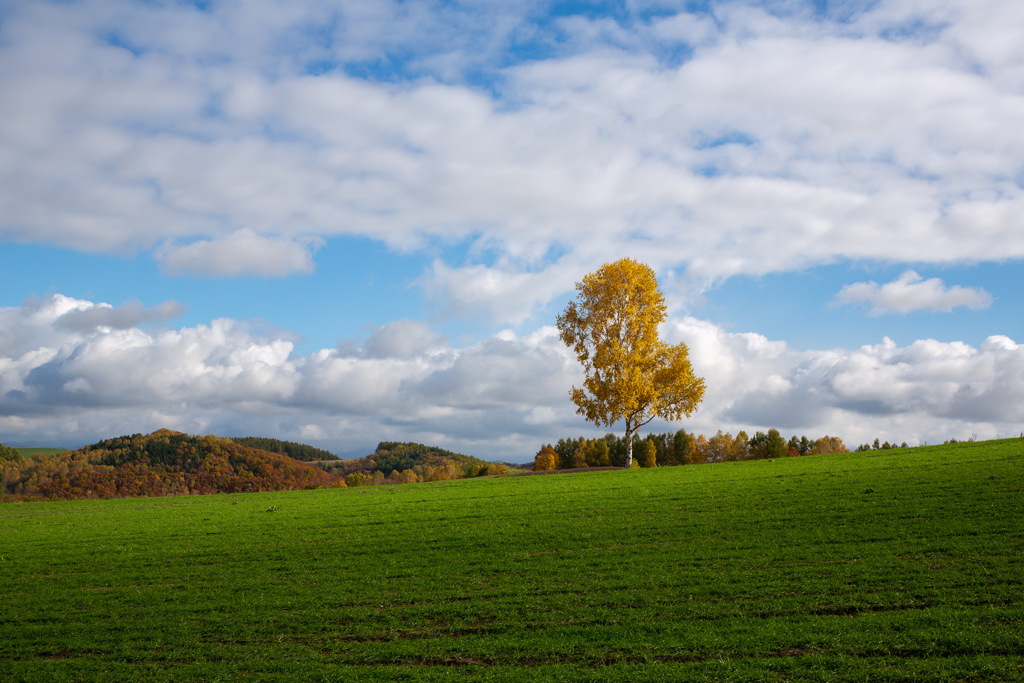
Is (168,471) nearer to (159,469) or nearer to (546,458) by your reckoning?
(159,469)

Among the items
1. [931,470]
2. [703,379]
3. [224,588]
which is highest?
[703,379]

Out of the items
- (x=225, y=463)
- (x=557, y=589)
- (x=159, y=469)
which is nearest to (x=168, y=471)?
(x=159, y=469)

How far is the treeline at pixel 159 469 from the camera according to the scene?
87.9 meters

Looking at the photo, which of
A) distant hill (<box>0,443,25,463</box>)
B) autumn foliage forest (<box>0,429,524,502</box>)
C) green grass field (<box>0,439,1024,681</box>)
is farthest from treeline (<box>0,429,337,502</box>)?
green grass field (<box>0,439,1024,681</box>)

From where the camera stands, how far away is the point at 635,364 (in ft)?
167

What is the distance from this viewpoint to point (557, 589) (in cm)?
1608

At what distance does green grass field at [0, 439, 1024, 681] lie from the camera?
11.4 meters

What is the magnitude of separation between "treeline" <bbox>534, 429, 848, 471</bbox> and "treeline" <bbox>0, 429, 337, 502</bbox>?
48.2 meters

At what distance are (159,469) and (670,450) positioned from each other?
102340mm

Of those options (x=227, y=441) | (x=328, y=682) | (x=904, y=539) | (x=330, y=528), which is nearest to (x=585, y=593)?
(x=328, y=682)

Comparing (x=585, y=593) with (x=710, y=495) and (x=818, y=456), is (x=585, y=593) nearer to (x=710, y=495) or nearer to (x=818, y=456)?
(x=710, y=495)

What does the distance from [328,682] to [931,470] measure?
32.8 m

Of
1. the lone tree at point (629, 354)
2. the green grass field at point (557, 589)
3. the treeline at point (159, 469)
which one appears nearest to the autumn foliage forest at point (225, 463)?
the treeline at point (159, 469)

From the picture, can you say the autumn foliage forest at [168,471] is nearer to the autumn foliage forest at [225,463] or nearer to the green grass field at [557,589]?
the autumn foliage forest at [225,463]
